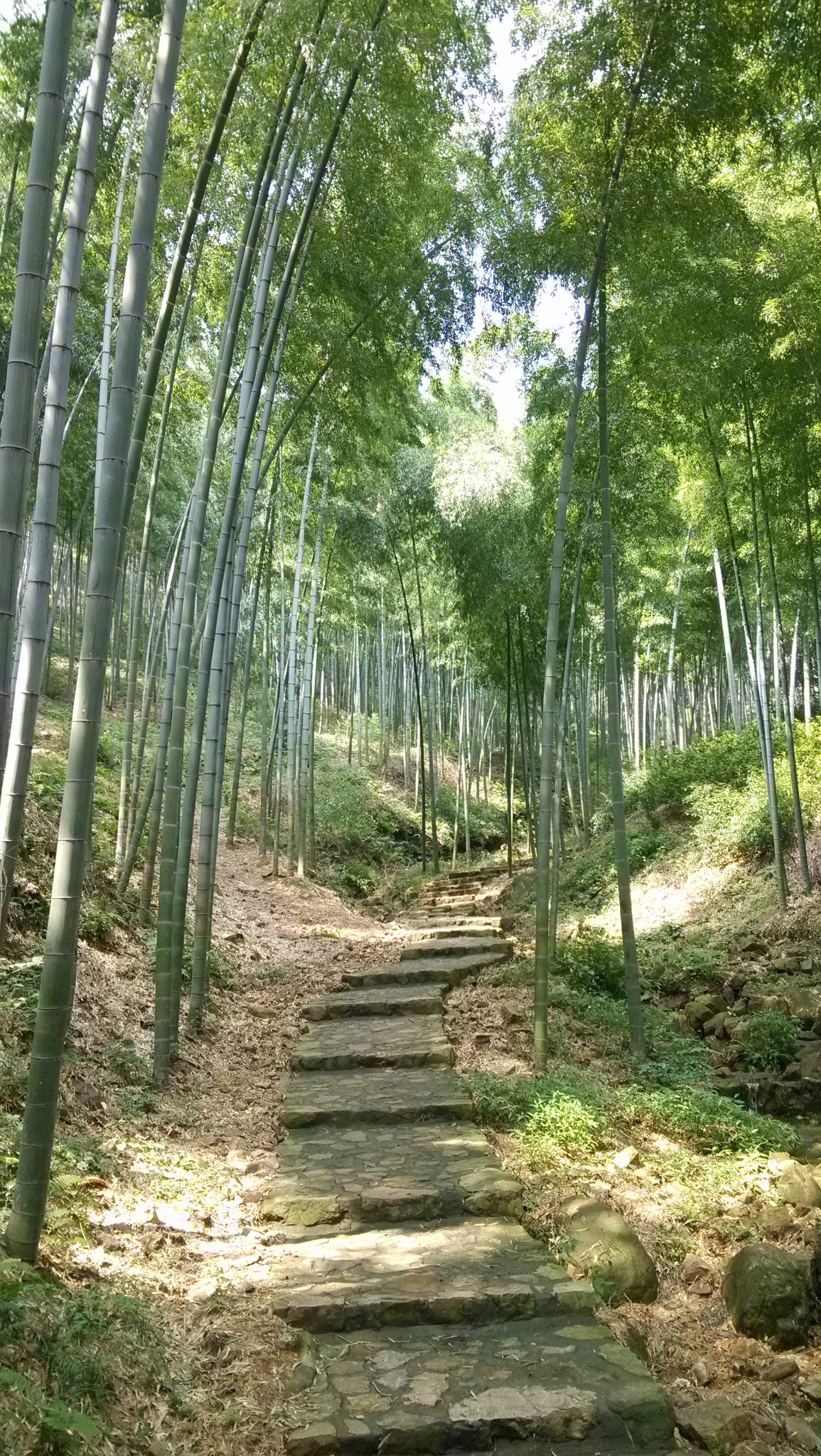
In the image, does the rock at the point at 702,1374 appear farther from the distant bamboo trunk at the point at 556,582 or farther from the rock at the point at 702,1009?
the rock at the point at 702,1009

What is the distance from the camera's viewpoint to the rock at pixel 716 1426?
2.26 meters

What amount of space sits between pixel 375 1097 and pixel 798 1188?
6.31 ft

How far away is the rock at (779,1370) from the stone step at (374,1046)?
2323 mm

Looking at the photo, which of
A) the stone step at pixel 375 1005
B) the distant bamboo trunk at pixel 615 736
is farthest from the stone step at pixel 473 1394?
the stone step at pixel 375 1005

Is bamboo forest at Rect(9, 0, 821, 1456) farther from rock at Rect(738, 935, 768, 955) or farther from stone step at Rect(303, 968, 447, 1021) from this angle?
rock at Rect(738, 935, 768, 955)

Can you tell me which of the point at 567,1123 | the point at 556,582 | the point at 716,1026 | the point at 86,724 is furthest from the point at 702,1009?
the point at 86,724

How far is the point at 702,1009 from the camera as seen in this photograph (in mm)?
6730

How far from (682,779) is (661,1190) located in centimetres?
930

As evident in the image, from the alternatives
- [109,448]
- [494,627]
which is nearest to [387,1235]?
[109,448]

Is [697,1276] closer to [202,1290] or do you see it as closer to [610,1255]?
[610,1255]

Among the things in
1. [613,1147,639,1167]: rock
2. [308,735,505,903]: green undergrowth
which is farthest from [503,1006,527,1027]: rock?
[308,735,505,903]: green undergrowth

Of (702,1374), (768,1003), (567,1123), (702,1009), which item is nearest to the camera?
(702,1374)

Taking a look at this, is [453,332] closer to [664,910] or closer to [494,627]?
[494,627]

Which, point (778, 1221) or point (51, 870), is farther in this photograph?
point (51, 870)
